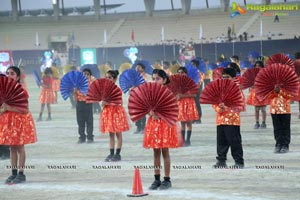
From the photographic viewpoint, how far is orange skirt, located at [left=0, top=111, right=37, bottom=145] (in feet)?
40.0

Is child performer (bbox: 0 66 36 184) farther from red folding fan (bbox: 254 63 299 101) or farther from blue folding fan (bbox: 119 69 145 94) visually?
blue folding fan (bbox: 119 69 145 94)

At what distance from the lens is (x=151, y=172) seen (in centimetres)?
1316

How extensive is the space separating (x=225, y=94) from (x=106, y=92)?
2.84 metres

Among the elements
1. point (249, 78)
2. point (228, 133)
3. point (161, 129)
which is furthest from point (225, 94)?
point (249, 78)

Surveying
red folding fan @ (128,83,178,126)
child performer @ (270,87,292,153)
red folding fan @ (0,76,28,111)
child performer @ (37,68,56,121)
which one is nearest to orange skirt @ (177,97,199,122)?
child performer @ (270,87,292,153)

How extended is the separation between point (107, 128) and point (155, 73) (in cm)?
327

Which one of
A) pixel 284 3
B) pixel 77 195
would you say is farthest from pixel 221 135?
pixel 284 3

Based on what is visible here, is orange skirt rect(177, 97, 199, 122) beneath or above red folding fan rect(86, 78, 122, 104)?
beneath

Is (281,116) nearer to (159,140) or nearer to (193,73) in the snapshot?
(193,73)

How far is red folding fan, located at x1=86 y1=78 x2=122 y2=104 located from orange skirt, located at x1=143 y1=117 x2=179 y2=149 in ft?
11.6

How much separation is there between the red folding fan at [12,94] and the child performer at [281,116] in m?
4.98

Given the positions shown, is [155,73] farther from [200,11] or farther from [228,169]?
[200,11]

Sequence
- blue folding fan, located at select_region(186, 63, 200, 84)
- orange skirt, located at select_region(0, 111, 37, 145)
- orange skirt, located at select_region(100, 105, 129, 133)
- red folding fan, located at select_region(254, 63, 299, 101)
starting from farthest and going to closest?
blue folding fan, located at select_region(186, 63, 200, 84)
orange skirt, located at select_region(100, 105, 129, 133)
red folding fan, located at select_region(254, 63, 299, 101)
orange skirt, located at select_region(0, 111, 37, 145)

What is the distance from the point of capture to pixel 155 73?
11.7 metres
